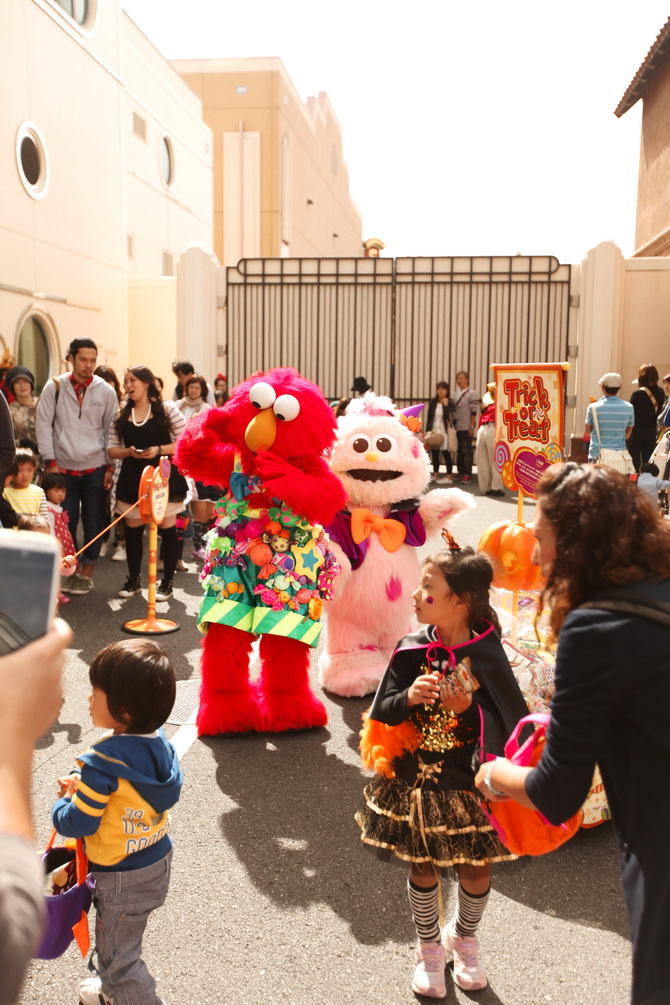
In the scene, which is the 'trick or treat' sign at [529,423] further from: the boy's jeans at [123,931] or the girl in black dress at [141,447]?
the boy's jeans at [123,931]

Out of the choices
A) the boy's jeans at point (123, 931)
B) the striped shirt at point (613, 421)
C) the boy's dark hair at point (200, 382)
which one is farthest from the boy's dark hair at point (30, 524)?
the striped shirt at point (613, 421)

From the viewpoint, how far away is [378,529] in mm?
4973

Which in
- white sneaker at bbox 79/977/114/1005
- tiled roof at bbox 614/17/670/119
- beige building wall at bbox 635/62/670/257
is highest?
tiled roof at bbox 614/17/670/119

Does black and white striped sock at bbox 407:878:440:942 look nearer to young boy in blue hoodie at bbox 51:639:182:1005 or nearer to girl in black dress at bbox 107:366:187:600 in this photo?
young boy in blue hoodie at bbox 51:639:182:1005

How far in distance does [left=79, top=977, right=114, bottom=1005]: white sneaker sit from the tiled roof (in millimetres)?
18064

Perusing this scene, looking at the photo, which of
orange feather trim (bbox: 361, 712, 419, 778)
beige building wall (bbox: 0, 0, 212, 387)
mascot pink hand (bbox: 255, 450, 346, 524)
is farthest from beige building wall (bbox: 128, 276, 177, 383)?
orange feather trim (bbox: 361, 712, 419, 778)

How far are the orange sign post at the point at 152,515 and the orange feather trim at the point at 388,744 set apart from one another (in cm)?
329

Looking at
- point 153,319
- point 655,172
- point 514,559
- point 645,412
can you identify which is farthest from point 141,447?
point 655,172

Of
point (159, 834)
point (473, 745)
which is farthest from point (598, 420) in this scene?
point (159, 834)

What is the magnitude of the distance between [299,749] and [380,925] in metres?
1.41

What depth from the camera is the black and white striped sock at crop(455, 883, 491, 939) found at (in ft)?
8.19

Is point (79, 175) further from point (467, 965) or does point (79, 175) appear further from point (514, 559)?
point (467, 965)

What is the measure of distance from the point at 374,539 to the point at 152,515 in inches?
67.7

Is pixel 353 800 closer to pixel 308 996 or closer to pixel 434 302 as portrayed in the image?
pixel 308 996
